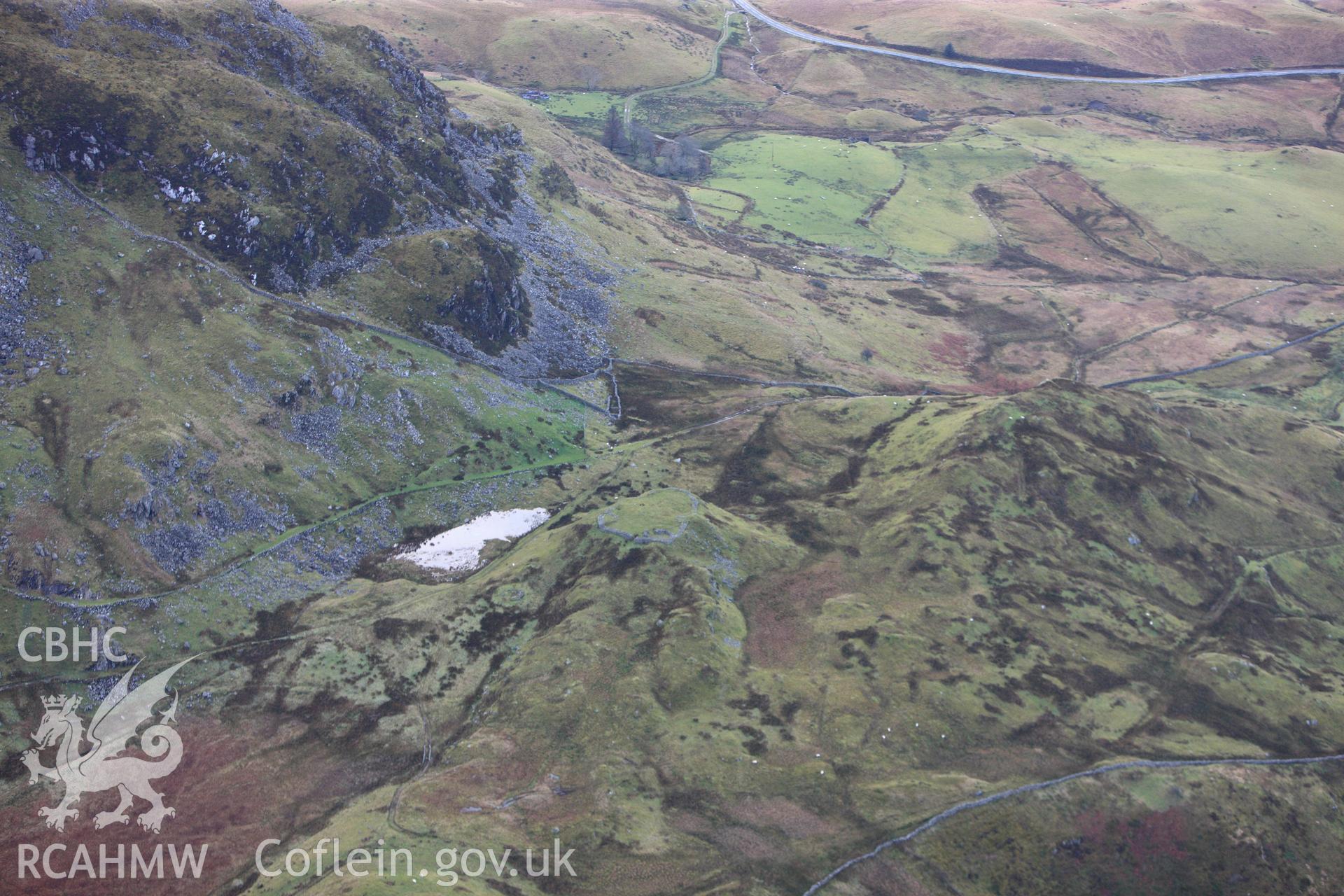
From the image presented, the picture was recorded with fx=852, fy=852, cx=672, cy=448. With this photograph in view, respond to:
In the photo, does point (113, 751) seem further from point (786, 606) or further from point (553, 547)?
point (786, 606)

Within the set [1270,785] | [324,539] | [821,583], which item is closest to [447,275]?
[324,539]

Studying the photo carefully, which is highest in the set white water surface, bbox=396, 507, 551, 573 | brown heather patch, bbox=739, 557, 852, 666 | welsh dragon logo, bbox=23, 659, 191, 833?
welsh dragon logo, bbox=23, 659, 191, 833

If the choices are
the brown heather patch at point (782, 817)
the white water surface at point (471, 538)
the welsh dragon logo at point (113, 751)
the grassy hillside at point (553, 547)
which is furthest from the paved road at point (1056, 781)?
the welsh dragon logo at point (113, 751)

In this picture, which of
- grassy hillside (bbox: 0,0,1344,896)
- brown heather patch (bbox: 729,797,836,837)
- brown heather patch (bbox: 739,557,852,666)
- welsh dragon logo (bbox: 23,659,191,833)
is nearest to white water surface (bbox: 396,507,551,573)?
grassy hillside (bbox: 0,0,1344,896)

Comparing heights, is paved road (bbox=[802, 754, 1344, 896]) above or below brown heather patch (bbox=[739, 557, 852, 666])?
above

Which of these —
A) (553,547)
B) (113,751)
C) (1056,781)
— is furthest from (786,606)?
(113,751)

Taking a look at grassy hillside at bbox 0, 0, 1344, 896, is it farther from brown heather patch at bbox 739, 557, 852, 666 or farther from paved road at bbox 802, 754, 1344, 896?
paved road at bbox 802, 754, 1344, 896

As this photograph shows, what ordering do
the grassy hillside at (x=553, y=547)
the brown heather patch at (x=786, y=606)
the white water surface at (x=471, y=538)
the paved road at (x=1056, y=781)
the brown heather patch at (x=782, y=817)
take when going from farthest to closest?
the white water surface at (x=471, y=538)
the brown heather patch at (x=786, y=606)
the grassy hillside at (x=553, y=547)
the brown heather patch at (x=782, y=817)
the paved road at (x=1056, y=781)

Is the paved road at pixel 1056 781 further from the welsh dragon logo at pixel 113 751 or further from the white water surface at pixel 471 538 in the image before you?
the welsh dragon logo at pixel 113 751
